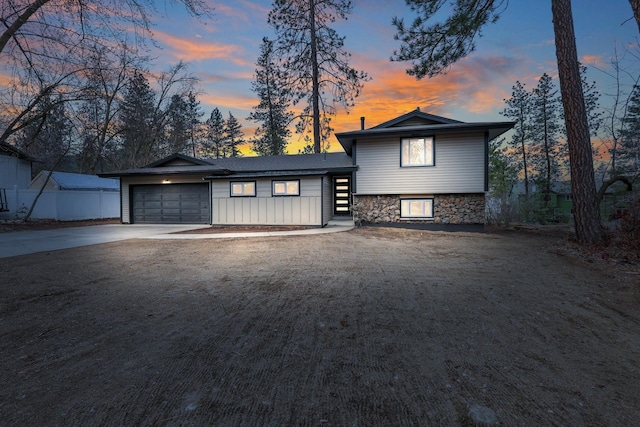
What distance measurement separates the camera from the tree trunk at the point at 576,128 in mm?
7820

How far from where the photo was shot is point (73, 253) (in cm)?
718

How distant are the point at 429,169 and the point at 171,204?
13.1 meters

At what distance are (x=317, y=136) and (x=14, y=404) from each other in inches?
764

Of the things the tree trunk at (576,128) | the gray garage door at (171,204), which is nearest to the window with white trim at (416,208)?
the tree trunk at (576,128)

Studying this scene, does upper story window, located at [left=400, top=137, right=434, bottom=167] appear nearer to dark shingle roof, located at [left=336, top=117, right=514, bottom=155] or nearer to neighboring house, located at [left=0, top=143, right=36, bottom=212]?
dark shingle roof, located at [left=336, top=117, right=514, bottom=155]

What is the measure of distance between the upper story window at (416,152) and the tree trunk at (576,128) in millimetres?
4819

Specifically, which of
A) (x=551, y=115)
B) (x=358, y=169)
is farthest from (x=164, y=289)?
(x=551, y=115)

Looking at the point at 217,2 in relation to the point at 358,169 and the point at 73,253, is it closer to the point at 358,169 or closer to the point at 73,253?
the point at 73,253

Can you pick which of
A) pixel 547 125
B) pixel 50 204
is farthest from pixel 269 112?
pixel 547 125

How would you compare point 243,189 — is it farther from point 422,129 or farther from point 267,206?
point 422,129

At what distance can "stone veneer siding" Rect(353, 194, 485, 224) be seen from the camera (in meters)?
12.1

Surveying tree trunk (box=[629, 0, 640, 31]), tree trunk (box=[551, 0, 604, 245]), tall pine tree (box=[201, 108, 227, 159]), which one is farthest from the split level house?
tall pine tree (box=[201, 108, 227, 159])

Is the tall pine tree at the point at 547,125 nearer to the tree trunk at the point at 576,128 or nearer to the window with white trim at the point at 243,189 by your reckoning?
the tree trunk at the point at 576,128

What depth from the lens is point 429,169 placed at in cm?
1234
